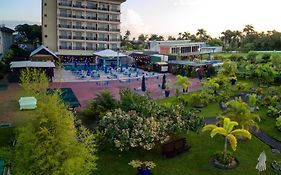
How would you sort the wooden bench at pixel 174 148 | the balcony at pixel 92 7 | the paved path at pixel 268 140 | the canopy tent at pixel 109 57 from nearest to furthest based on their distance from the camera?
the wooden bench at pixel 174 148 < the paved path at pixel 268 140 < the canopy tent at pixel 109 57 < the balcony at pixel 92 7

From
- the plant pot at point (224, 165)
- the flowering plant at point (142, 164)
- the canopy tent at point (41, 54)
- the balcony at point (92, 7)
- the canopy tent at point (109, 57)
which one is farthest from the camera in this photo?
the balcony at point (92, 7)

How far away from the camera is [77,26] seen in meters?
64.4

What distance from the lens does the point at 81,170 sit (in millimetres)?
11094

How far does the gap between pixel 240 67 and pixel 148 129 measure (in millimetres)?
38180

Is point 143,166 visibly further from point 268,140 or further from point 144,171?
point 268,140

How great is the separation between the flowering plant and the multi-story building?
5065 cm

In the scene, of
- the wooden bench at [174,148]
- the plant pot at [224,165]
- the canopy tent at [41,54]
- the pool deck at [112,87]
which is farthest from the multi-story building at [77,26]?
the plant pot at [224,165]

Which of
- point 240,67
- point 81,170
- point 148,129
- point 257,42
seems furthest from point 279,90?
point 257,42

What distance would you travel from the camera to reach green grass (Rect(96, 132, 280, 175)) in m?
16.0

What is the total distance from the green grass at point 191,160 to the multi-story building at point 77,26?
4914cm

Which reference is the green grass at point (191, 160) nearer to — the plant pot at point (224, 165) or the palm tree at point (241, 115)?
the plant pot at point (224, 165)

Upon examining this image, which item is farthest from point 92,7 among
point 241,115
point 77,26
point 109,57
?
point 241,115

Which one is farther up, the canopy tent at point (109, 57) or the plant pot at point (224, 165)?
the canopy tent at point (109, 57)

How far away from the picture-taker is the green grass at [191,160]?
1598 cm
